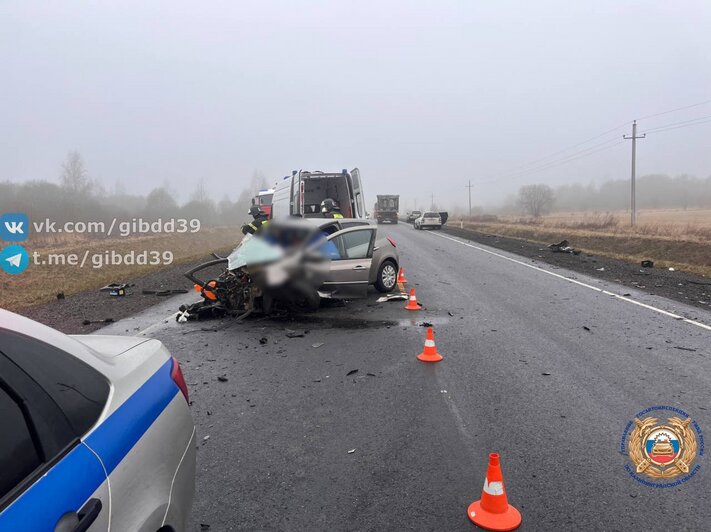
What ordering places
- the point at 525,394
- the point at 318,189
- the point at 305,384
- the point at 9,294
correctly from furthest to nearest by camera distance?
Result: the point at 318,189 < the point at 9,294 < the point at 305,384 < the point at 525,394

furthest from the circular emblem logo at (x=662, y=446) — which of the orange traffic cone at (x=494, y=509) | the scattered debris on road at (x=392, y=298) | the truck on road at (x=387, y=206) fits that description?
the truck on road at (x=387, y=206)

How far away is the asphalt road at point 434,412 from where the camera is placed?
10.3 ft

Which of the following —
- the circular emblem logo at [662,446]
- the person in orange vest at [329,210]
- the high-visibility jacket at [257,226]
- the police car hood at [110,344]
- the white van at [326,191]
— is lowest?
the circular emblem logo at [662,446]

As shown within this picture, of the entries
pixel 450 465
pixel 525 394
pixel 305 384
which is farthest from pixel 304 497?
pixel 525 394

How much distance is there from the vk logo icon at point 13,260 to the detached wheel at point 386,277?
12212 mm

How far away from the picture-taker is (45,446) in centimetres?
163

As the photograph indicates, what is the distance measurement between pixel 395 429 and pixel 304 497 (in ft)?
3.91

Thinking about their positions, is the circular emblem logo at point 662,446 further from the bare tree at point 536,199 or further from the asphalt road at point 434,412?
the bare tree at point 536,199

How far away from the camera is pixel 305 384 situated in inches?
216

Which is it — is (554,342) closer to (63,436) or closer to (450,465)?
(450,465)

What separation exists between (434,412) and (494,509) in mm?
1620

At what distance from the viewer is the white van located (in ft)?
52.2

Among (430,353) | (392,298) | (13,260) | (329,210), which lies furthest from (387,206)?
(430,353)

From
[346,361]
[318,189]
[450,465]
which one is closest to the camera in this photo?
[450,465]
